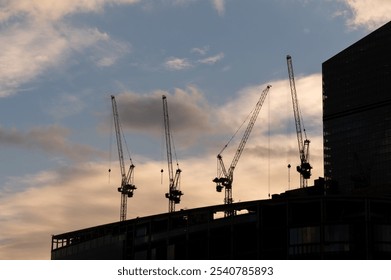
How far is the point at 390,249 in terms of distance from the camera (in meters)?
157

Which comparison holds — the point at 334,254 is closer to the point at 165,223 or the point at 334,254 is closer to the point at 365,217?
the point at 365,217

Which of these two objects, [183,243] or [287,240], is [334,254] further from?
[183,243]

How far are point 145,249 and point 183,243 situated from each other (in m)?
13.9
